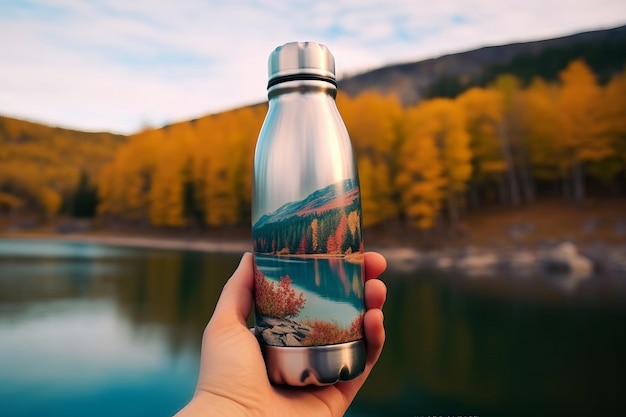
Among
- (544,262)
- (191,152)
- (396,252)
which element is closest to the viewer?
(544,262)

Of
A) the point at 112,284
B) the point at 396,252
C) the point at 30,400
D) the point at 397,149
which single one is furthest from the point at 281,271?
the point at 397,149

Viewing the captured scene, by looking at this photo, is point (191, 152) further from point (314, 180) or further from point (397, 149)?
point (314, 180)

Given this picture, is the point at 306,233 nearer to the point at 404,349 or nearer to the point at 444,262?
the point at 404,349

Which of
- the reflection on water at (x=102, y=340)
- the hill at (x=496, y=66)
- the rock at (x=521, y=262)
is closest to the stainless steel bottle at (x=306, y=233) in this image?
the reflection on water at (x=102, y=340)

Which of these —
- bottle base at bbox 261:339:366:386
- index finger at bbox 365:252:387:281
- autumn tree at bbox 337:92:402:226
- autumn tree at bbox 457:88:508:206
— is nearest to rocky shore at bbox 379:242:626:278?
autumn tree at bbox 337:92:402:226

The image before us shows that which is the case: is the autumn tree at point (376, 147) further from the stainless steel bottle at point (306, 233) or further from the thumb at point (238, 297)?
the stainless steel bottle at point (306, 233)

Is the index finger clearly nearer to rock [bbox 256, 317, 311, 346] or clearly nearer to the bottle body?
the bottle body

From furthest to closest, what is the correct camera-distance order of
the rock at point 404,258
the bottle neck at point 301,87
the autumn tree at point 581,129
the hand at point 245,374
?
1. the autumn tree at point 581,129
2. the rock at point 404,258
3. the bottle neck at point 301,87
4. the hand at point 245,374
